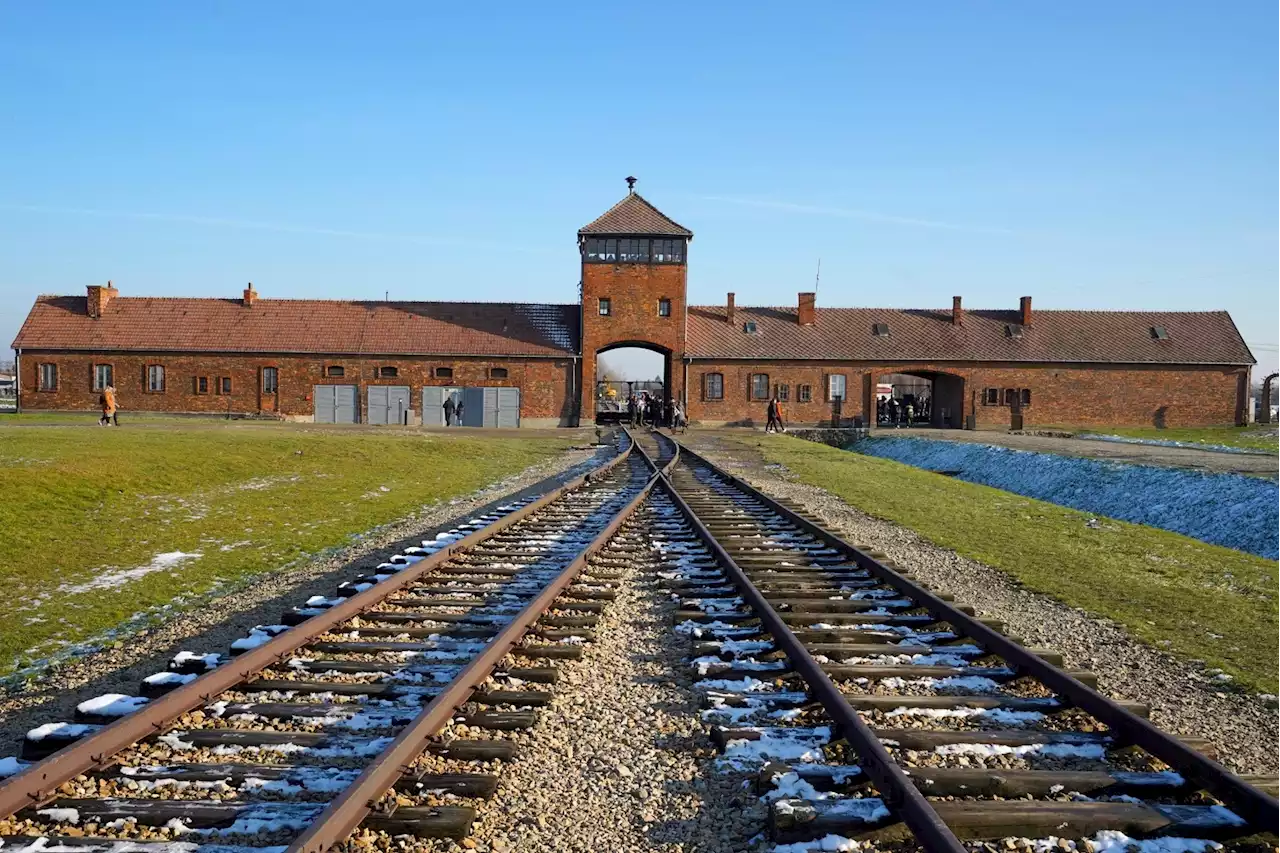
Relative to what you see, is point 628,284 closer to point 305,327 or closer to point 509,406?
point 509,406

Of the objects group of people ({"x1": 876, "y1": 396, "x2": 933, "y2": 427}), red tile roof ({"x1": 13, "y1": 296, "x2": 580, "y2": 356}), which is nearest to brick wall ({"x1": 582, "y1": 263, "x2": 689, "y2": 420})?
red tile roof ({"x1": 13, "y1": 296, "x2": 580, "y2": 356})

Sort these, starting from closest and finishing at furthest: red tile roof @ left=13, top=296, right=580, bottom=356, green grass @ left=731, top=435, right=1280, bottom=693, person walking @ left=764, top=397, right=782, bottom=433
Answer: green grass @ left=731, top=435, right=1280, bottom=693
person walking @ left=764, top=397, right=782, bottom=433
red tile roof @ left=13, top=296, right=580, bottom=356

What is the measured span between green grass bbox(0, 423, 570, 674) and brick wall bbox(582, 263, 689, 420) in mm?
21726

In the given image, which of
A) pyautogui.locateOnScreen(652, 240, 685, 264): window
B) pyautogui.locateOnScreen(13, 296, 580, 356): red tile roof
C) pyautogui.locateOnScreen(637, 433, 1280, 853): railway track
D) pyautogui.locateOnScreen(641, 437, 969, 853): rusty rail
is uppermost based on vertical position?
pyautogui.locateOnScreen(652, 240, 685, 264): window

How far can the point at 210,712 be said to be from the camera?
4305 mm

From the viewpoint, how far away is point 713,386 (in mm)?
45031

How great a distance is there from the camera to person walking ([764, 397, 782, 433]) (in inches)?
1596

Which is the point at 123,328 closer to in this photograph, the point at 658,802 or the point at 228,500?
the point at 228,500

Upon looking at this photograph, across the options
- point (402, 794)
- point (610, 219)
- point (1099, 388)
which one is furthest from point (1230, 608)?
point (1099, 388)

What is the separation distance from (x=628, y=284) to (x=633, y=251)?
5.27 ft

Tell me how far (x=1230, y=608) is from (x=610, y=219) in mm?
38718

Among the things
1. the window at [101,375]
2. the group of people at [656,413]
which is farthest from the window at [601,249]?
the window at [101,375]

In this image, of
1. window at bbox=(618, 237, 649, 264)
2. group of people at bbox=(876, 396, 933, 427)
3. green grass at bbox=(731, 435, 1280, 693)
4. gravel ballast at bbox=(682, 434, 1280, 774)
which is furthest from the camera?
group of people at bbox=(876, 396, 933, 427)

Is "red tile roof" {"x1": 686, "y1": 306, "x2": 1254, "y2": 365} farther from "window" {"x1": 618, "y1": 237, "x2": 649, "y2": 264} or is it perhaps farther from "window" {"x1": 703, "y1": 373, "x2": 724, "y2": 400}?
"window" {"x1": 618, "y1": 237, "x2": 649, "y2": 264}
